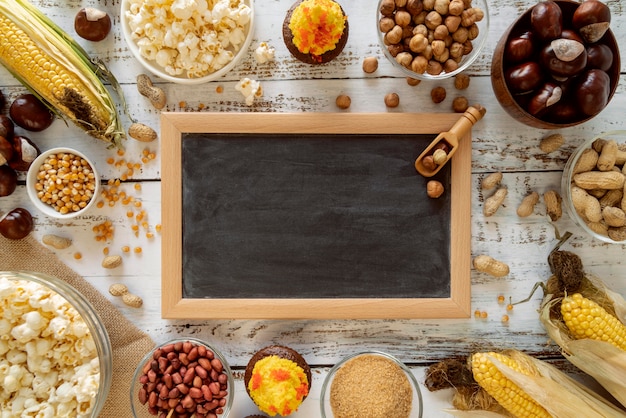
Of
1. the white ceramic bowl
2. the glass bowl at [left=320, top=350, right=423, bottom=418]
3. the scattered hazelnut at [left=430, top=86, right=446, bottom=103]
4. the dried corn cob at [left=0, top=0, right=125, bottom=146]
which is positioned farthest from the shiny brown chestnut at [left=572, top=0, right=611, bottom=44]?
the dried corn cob at [left=0, top=0, right=125, bottom=146]

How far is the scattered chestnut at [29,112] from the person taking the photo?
1325mm

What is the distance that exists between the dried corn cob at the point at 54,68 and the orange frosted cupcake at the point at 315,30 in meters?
0.53

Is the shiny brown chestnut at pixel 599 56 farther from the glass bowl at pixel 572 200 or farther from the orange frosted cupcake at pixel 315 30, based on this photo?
the orange frosted cupcake at pixel 315 30

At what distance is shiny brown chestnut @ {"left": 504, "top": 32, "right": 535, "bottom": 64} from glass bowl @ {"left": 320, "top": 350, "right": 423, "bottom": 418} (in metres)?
0.82

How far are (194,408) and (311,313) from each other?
37 centimetres

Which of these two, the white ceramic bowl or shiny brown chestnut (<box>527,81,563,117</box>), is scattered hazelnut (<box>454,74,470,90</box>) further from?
the white ceramic bowl

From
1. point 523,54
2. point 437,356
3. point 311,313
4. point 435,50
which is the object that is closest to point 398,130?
point 435,50

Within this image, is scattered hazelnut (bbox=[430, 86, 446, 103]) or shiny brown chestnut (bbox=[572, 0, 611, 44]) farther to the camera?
scattered hazelnut (bbox=[430, 86, 446, 103])

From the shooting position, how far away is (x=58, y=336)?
122 cm

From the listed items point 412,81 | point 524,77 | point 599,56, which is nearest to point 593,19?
point 599,56

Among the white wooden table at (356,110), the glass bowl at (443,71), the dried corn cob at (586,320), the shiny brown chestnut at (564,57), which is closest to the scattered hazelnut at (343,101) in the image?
the white wooden table at (356,110)

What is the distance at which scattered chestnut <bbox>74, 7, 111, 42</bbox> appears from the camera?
4.29ft

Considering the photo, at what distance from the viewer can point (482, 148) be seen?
1389 millimetres

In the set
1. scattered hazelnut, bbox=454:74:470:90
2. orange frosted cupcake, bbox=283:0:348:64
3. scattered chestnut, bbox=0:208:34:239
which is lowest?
scattered chestnut, bbox=0:208:34:239
